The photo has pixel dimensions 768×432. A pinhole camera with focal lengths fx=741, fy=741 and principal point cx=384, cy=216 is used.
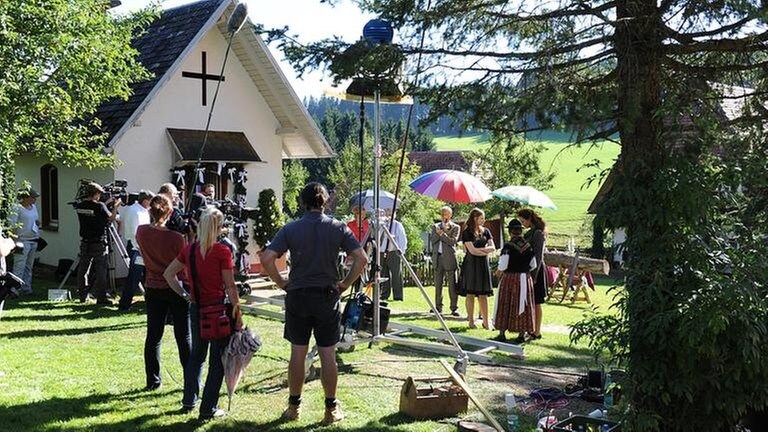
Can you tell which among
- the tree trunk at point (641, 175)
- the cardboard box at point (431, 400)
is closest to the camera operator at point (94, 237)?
the cardboard box at point (431, 400)

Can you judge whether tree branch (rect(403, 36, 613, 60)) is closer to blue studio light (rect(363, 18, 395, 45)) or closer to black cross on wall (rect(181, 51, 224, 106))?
blue studio light (rect(363, 18, 395, 45))

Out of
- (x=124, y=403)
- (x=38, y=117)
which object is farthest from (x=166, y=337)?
(x=38, y=117)

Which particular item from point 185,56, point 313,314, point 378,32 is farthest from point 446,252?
point 313,314

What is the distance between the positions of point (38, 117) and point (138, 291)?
357 cm

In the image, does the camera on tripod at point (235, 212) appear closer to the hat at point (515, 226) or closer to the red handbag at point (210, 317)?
the hat at point (515, 226)

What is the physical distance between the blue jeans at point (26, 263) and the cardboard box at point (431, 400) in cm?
895

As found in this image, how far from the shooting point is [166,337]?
934cm

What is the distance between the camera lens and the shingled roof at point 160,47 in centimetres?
1412

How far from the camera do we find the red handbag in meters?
5.86

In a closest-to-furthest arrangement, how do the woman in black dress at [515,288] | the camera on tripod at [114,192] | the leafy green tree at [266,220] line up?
the woman in black dress at [515,288]
the camera on tripod at [114,192]
the leafy green tree at [266,220]

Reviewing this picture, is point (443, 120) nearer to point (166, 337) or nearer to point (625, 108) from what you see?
point (625, 108)

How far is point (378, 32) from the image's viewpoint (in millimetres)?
6320

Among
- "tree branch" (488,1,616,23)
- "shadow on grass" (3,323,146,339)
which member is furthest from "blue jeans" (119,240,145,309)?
"tree branch" (488,1,616,23)

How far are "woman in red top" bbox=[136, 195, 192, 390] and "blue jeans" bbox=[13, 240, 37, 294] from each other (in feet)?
23.0
